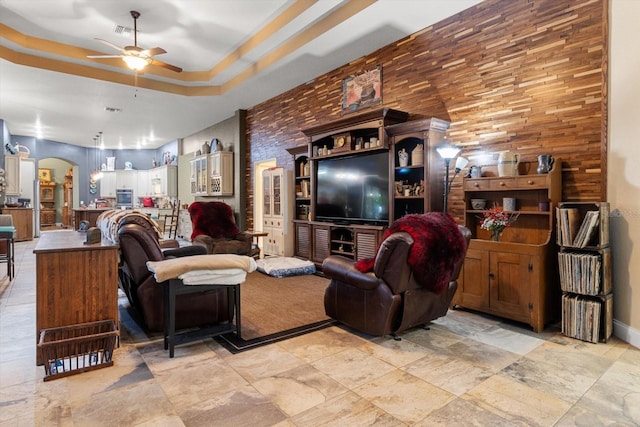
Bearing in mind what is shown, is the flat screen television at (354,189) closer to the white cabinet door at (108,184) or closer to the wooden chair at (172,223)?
the wooden chair at (172,223)

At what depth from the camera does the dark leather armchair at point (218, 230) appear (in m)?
6.02

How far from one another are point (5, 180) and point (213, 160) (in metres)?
5.31

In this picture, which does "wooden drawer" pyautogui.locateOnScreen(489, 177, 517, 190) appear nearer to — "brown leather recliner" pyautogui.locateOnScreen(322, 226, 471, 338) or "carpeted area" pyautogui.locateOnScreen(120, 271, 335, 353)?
"brown leather recliner" pyautogui.locateOnScreen(322, 226, 471, 338)

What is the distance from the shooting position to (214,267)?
2.73 m

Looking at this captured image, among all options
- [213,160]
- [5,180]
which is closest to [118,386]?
[213,160]

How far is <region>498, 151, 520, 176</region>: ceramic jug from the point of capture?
140 inches

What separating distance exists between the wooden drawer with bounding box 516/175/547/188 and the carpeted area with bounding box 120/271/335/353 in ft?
7.33

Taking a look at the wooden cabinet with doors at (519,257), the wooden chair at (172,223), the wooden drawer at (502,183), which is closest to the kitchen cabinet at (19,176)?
the wooden chair at (172,223)

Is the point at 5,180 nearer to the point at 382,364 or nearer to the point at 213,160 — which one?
the point at 213,160

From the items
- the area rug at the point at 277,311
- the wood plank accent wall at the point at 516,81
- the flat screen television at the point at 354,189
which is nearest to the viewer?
the area rug at the point at 277,311

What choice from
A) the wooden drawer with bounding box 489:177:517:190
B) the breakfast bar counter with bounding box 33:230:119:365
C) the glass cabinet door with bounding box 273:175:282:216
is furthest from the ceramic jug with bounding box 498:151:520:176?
the glass cabinet door with bounding box 273:175:282:216

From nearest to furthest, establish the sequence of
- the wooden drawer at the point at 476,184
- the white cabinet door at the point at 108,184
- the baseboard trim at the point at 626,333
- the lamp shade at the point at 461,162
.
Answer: the baseboard trim at the point at 626,333 → the wooden drawer at the point at 476,184 → the lamp shade at the point at 461,162 → the white cabinet door at the point at 108,184

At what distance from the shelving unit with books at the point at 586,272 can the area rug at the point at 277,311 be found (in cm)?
208

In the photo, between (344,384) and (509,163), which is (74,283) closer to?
(344,384)
